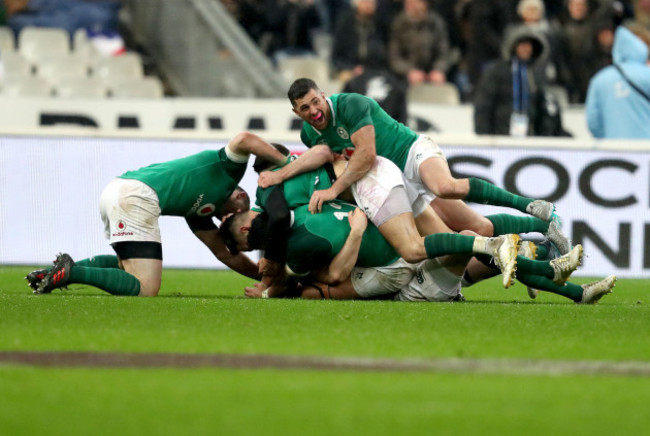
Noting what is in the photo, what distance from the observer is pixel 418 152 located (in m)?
9.19

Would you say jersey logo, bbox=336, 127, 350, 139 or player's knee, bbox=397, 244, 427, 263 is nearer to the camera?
player's knee, bbox=397, 244, 427, 263

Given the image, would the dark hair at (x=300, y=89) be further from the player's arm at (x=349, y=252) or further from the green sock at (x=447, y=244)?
the green sock at (x=447, y=244)

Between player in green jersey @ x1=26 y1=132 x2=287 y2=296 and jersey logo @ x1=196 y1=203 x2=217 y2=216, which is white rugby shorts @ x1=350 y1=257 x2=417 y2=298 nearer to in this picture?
player in green jersey @ x1=26 y1=132 x2=287 y2=296

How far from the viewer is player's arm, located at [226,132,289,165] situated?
29.6 ft

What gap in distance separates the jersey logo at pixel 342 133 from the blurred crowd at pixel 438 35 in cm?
688

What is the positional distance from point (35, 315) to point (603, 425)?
4.16 meters

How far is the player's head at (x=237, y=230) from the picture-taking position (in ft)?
29.6

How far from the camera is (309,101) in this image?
876cm

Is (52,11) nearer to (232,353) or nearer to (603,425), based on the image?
(232,353)

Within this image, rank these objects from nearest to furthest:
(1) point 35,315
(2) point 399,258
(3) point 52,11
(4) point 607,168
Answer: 1. (1) point 35,315
2. (2) point 399,258
3. (4) point 607,168
4. (3) point 52,11

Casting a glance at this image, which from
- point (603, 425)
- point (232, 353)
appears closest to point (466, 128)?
point (232, 353)

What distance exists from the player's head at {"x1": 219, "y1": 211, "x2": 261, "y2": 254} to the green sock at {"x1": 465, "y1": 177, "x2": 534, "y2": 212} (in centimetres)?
164

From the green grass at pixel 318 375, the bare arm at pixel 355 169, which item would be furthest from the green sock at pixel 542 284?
the bare arm at pixel 355 169

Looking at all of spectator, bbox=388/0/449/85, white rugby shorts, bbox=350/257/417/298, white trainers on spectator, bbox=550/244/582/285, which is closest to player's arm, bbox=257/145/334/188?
white rugby shorts, bbox=350/257/417/298
